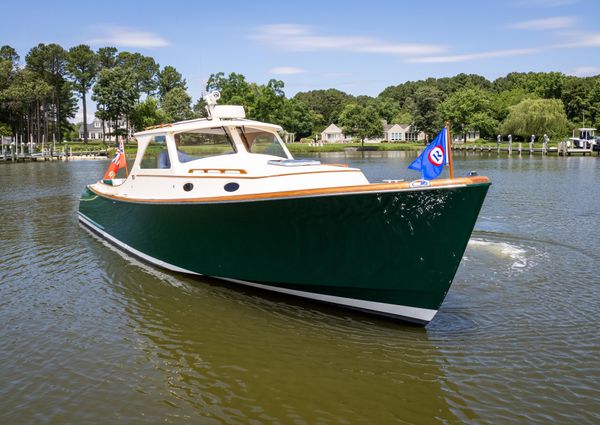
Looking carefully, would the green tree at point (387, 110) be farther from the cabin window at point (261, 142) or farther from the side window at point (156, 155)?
the side window at point (156, 155)

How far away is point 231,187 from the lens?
30.2ft

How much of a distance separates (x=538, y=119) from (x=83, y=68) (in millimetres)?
79944

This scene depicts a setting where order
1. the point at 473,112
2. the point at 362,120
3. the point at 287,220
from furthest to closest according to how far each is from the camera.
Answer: the point at 362,120
the point at 473,112
the point at 287,220

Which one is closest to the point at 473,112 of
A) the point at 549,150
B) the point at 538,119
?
the point at 538,119

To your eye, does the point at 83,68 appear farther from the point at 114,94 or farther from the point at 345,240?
the point at 345,240

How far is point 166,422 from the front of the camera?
544 centimetres

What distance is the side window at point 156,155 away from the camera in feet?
35.5

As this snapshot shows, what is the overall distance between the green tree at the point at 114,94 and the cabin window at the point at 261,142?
8143cm

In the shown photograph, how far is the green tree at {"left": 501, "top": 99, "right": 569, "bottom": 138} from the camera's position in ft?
244

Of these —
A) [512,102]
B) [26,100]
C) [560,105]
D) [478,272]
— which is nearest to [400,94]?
[512,102]

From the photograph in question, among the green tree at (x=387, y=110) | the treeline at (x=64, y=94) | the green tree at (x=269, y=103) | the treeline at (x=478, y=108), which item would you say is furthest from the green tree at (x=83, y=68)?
the green tree at (x=387, y=110)

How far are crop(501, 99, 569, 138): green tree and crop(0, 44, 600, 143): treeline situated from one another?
0.44 feet

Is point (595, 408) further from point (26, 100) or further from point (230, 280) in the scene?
point (26, 100)

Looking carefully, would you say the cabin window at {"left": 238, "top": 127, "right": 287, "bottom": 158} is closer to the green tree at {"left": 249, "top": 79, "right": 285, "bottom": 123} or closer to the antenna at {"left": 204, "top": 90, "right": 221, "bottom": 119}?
the antenna at {"left": 204, "top": 90, "right": 221, "bottom": 119}
